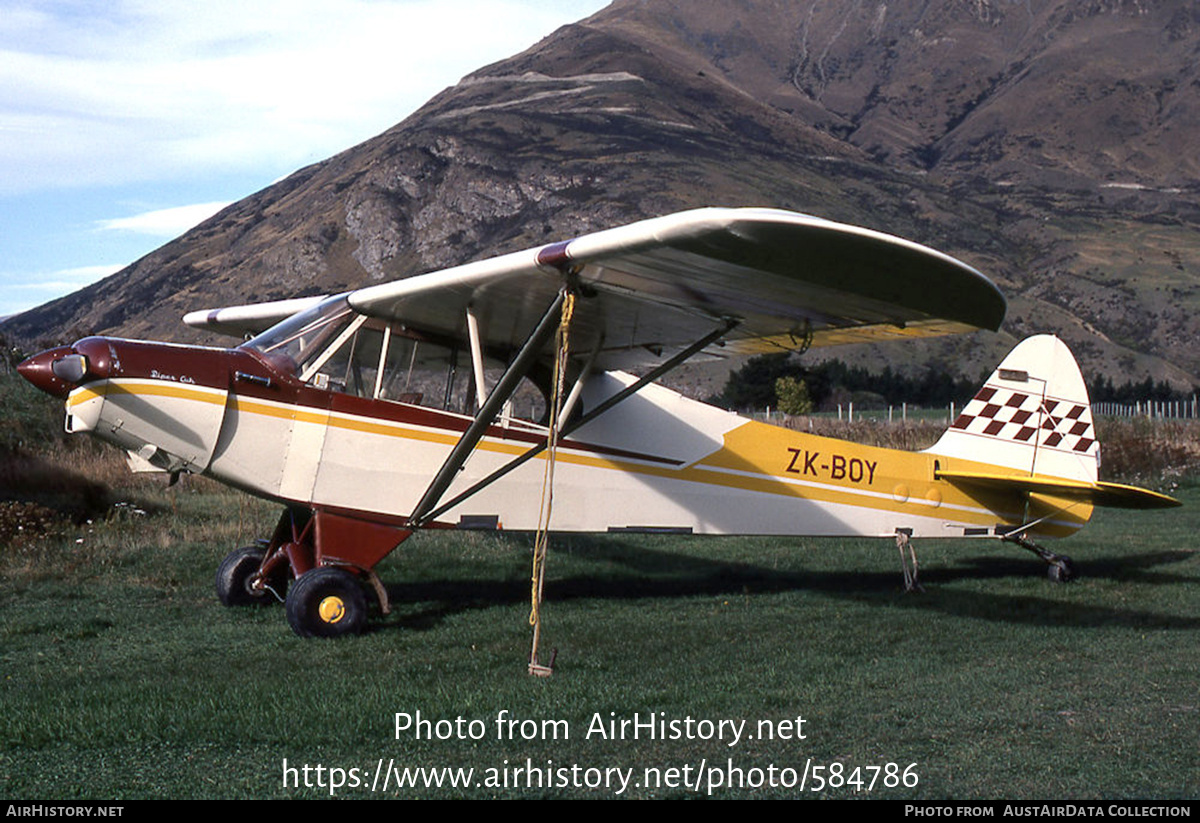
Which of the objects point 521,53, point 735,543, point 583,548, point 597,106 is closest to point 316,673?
point 583,548

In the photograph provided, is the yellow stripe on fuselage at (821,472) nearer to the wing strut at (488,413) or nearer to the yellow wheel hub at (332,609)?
the wing strut at (488,413)

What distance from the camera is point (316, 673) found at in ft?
20.2

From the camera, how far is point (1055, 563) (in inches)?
401

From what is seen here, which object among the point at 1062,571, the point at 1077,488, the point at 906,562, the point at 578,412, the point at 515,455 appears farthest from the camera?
the point at 1062,571

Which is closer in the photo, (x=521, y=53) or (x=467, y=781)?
(x=467, y=781)

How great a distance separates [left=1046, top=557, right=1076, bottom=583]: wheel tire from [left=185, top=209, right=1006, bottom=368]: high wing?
157 inches

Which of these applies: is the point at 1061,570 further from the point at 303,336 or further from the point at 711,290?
the point at 303,336

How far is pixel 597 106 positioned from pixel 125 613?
456 feet

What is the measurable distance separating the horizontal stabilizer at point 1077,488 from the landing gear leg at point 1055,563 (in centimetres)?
54

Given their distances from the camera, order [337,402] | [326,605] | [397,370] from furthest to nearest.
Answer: [397,370], [337,402], [326,605]

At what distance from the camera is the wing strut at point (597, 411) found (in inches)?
297

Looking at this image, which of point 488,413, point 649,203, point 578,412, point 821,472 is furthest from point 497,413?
point 649,203

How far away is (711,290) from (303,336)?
3193mm
